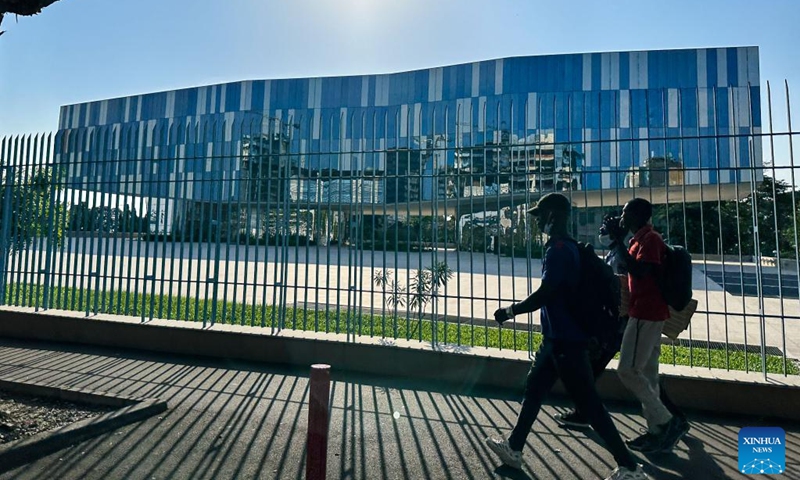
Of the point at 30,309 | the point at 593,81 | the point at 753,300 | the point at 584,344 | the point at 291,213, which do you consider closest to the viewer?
the point at 584,344

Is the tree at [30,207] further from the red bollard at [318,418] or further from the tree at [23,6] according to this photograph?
the red bollard at [318,418]

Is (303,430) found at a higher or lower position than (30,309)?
lower

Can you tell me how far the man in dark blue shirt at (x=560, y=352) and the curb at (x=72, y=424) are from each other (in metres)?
2.83

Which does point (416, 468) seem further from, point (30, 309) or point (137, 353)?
point (30, 309)

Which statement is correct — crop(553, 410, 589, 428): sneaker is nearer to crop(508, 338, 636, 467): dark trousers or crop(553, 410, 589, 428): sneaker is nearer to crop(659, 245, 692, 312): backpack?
crop(508, 338, 636, 467): dark trousers

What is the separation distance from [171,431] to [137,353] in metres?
2.83

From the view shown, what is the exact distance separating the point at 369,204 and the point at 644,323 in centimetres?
323

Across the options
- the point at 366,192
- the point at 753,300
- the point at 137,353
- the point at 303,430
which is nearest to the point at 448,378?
the point at 303,430

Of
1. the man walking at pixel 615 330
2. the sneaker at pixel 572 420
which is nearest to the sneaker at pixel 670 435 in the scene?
the man walking at pixel 615 330

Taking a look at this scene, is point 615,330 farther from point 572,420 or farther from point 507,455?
point 572,420

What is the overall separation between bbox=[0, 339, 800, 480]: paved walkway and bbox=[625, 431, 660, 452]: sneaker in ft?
0.31

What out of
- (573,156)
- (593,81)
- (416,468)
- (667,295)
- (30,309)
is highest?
(593,81)

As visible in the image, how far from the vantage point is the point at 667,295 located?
11.8 ft

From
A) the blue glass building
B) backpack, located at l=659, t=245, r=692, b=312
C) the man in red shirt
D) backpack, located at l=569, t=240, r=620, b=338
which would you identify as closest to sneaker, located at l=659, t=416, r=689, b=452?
the man in red shirt
